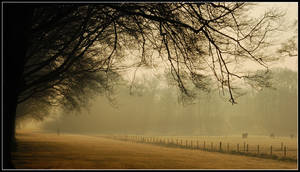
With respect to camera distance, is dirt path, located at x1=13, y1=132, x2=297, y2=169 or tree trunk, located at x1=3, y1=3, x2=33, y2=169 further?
dirt path, located at x1=13, y1=132, x2=297, y2=169

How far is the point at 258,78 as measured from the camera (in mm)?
7410

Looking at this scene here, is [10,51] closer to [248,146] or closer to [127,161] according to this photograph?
[127,161]

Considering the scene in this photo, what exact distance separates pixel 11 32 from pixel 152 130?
82228 millimetres

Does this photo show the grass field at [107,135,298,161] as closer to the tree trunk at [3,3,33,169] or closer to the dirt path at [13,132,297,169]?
the dirt path at [13,132,297,169]

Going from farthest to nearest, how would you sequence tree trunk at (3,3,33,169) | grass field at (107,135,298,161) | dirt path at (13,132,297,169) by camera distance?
grass field at (107,135,298,161)
dirt path at (13,132,297,169)
tree trunk at (3,3,33,169)

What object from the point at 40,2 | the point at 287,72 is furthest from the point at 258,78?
the point at 287,72

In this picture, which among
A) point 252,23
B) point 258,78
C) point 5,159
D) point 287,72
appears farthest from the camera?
point 287,72

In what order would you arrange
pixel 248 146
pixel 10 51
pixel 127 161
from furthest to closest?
pixel 248 146, pixel 127 161, pixel 10 51

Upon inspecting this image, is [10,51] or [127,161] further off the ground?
[10,51]

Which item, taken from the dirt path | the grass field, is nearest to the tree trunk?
the dirt path

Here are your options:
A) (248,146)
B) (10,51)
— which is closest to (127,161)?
(10,51)

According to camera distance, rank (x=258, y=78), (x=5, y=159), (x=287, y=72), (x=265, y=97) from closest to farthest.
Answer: (x=5, y=159) → (x=258, y=78) → (x=287, y=72) → (x=265, y=97)

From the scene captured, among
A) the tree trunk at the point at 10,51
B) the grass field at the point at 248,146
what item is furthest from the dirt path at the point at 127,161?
the tree trunk at the point at 10,51

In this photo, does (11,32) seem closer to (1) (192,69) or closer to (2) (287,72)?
(1) (192,69)
